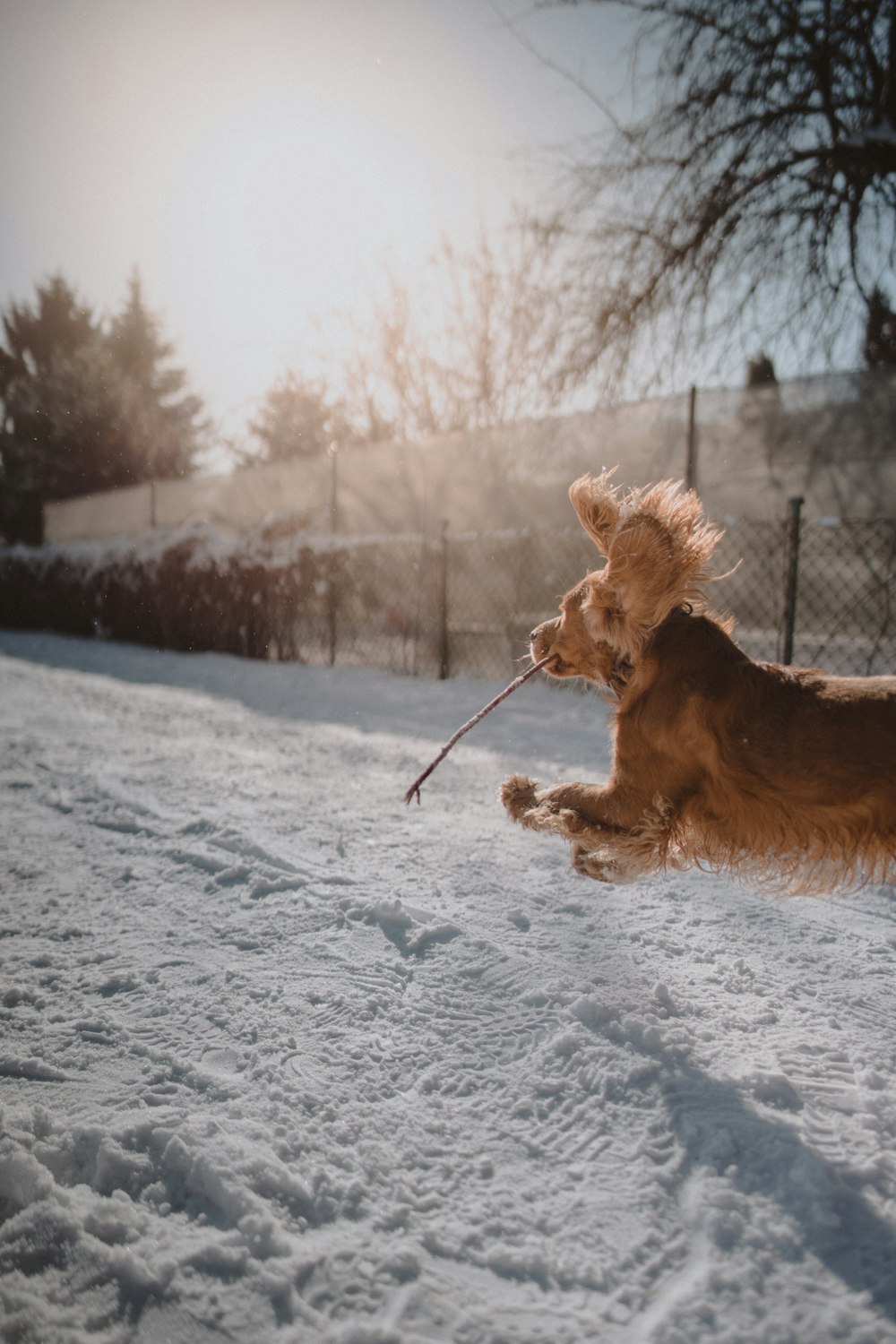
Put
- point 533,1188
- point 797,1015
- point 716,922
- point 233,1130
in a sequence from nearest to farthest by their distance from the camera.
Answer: point 533,1188 → point 233,1130 → point 797,1015 → point 716,922

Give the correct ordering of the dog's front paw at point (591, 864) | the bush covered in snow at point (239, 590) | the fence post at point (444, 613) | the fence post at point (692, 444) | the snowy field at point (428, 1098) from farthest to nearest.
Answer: the bush covered in snow at point (239, 590)
the fence post at point (444, 613)
the fence post at point (692, 444)
the dog's front paw at point (591, 864)
the snowy field at point (428, 1098)

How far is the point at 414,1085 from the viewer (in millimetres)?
1702

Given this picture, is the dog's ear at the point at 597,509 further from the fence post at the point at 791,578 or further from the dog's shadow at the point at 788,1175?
the fence post at the point at 791,578

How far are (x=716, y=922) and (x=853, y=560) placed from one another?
4.94 meters

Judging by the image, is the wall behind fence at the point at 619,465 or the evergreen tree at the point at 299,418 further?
the evergreen tree at the point at 299,418

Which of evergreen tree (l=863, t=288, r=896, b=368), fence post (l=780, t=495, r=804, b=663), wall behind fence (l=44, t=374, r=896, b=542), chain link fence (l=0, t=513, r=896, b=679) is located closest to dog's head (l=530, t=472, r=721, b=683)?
chain link fence (l=0, t=513, r=896, b=679)

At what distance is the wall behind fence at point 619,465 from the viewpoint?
6363 millimetres

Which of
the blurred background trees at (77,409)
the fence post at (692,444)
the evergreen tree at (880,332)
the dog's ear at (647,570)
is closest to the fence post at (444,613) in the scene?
the fence post at (692,444)

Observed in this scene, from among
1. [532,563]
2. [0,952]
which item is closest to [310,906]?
[0,952]

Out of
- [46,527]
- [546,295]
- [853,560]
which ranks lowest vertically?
[853,560]

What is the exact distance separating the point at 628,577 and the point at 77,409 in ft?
105

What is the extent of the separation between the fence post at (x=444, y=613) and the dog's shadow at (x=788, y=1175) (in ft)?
21.8

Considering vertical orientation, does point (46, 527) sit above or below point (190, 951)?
above

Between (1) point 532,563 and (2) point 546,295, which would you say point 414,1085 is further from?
(2) point 546,295
